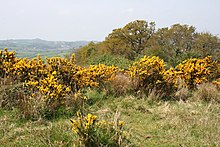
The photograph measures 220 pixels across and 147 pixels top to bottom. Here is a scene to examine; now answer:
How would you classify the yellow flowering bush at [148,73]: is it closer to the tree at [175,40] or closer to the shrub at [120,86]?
the shrub at [120,86]

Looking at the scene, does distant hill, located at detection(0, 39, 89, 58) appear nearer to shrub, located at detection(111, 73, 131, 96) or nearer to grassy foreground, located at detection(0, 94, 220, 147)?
shrub, located at detection(111, 73, 131, 96)

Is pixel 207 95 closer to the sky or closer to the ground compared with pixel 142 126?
closer to the sky

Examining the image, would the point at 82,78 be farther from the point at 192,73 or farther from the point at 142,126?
the point at 192,73

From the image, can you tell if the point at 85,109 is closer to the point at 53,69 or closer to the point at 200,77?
the point at 53,69

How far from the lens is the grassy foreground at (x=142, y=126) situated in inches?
133

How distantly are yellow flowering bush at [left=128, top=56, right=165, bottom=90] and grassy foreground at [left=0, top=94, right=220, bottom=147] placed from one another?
31.5 inches

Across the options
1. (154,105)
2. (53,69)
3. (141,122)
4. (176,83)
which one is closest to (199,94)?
(176,83)

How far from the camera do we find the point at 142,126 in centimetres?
432

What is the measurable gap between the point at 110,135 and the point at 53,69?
3.01m

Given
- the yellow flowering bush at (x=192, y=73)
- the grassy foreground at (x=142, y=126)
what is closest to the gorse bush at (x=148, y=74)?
the yellow flowering bush at (x=192, y=73)

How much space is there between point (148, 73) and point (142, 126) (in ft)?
7.53

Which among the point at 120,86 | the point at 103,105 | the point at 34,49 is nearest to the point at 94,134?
the point at 103,105

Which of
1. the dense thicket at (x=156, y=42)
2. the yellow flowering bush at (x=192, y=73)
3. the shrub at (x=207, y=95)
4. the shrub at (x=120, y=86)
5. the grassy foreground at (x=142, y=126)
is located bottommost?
the grassy foreground at (x=142, y=126)

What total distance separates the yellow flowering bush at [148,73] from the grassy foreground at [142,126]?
80 cm
